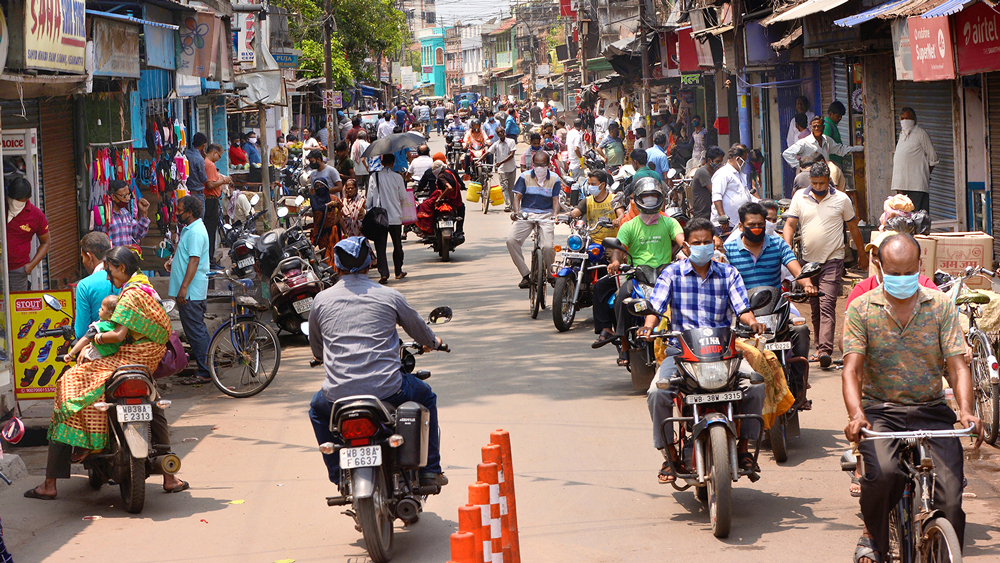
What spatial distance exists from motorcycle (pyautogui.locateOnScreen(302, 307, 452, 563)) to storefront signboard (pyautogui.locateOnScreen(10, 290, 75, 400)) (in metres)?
3.50

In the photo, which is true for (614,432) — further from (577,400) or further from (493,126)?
(493,126)

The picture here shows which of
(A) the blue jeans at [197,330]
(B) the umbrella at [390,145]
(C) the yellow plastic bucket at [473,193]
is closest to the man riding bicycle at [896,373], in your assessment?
(A) the blue jeans at [197,330]

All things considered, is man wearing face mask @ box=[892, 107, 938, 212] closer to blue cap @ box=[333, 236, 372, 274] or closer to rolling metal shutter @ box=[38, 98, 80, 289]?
blue cap @ box=[333, 236, 372, 274]

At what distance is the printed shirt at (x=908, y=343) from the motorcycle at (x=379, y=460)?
2184mm

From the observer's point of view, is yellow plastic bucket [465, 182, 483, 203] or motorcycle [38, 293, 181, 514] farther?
yellow plastic bucket [465, 182, 483, 203]

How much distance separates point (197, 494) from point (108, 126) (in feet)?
27.7

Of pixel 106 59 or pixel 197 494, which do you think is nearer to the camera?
pixel 197 494

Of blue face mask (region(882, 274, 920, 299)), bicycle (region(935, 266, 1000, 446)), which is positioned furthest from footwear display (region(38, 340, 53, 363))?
bicycle (region(935, 266, 1000, 446))

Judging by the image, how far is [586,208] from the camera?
12.5 metres

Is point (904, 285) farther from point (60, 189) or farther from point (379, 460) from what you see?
point (60, 189)

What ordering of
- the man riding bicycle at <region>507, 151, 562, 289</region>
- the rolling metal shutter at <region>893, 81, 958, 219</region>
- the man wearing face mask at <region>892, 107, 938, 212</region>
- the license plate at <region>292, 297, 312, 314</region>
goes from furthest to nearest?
the rolling metal shutter at <region>893, 81, 958, 219</region>
the man riding bicycle at <region>507, 151, 562, 289</region>
the man wearing face mask at <region>892, 107, 938, 212</region>
the license plate at <region>292, 297, 312, 314</region>

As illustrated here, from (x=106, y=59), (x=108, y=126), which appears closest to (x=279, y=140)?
(x=108, y=126)

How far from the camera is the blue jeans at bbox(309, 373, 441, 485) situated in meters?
5.69

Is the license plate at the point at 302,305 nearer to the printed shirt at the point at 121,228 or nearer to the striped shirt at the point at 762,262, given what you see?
the printed shirt at the point at 121,228
